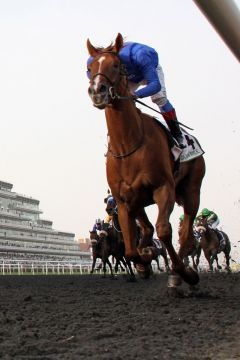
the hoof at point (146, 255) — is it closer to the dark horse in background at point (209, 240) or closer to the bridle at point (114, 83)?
the bridle at point (114, 83)

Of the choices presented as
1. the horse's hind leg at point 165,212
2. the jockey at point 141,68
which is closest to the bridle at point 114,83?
the jockey at point 141,68

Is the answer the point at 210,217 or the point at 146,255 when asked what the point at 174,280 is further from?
the point at 210,217

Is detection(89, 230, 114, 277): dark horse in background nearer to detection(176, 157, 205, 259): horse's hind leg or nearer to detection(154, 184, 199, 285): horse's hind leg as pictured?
detection(176, 157, 205, 259): horse's hind leg

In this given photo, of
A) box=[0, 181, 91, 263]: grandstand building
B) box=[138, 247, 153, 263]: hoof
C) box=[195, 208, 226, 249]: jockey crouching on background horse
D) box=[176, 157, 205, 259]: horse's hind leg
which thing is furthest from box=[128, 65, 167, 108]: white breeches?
box=[0, 181, 91, 263]: grandstand building

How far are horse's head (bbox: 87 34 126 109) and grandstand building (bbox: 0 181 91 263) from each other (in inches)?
2435

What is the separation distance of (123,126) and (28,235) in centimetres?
7828

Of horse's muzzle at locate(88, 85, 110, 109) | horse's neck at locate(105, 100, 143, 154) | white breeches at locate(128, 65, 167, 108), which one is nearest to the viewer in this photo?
horse's muzzle at locate(88, 85, 110, 109)

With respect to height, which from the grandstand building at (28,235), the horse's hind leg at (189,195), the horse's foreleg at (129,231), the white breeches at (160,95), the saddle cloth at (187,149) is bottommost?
the horse's foreleg at (129,231)

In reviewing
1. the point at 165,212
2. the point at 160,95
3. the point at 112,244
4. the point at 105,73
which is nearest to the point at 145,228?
the point at 165,212

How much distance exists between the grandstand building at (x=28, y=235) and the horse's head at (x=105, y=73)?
61.9m

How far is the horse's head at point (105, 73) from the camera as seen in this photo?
15.5 feet

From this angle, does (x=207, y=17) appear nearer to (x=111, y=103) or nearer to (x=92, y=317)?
(x=92, y=317)

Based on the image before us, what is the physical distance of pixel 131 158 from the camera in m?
5.11

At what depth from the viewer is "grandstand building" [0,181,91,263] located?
7269cm
